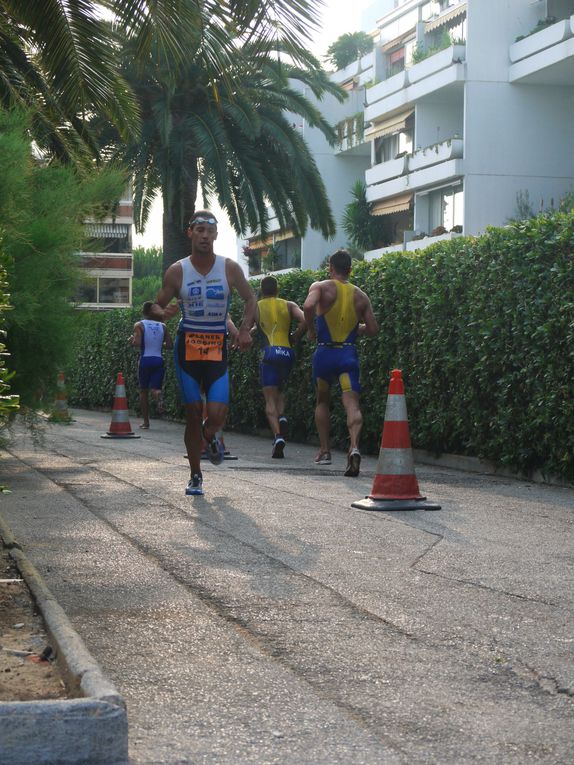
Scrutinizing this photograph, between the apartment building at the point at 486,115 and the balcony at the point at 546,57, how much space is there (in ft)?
0.10

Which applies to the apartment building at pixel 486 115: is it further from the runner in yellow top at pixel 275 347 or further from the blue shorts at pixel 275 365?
the blue shorts at pixel 275 365

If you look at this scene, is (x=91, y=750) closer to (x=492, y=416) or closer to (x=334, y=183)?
(x=492, y=416)

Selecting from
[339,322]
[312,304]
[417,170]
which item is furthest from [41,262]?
[417,170]

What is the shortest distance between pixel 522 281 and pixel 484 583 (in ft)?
19.5

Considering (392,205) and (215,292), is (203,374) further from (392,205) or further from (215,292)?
(392,205)

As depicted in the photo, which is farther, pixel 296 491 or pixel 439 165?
pixel 439 165

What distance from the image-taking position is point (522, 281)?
1120cm

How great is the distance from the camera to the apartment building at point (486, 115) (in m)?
39.2

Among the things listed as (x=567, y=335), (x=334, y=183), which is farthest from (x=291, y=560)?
(x=334, y=183)

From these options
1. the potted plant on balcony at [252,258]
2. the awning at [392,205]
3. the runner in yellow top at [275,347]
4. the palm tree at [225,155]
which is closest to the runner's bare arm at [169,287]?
the runner in yellow top at [275,347]

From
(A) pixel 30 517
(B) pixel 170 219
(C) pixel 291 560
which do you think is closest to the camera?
(C) pixel 291 560

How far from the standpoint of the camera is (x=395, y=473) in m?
8.52

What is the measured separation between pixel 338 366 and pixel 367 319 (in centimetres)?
50

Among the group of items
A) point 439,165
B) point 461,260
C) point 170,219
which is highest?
point 439,165
